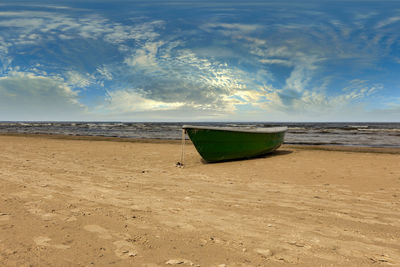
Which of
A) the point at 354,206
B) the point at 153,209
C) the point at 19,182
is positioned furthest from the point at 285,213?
the point at 19,182

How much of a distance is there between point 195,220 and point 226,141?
6.03m

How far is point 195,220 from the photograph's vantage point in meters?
3.68

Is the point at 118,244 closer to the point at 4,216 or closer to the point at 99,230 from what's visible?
the point at 99,230

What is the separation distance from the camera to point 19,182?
5.72 metres

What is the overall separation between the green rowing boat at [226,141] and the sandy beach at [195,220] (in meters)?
2.41

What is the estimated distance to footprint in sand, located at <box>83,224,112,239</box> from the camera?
3090 mm

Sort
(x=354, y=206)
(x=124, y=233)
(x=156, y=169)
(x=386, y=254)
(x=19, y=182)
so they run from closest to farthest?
1. (x=386, y=254)
2. (x=124, y=233)
3. (x=354, y=206)
4. (x=19, y=182)
5. (x=156, y=169)

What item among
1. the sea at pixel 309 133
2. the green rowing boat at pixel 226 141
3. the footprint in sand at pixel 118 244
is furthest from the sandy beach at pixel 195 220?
the sea at pixel 309 133

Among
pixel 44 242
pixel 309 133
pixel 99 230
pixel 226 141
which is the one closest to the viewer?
pixel 44 242

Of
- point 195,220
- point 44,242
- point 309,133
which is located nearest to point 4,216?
point 44,242

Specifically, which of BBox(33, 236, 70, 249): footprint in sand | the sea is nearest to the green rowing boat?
BBox(33, 236, 70, 249): footprint in sand

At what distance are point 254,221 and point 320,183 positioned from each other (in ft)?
11.5

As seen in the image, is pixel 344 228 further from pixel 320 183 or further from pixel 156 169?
pixel 156 169

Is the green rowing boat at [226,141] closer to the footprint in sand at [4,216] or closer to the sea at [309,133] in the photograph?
the footprint in sand at [4,216]
